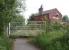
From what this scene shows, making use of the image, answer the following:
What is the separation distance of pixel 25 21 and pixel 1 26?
8116 millimetres

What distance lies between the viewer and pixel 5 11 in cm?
977

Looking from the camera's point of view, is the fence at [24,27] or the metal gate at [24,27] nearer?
the metal gate at [24,27]

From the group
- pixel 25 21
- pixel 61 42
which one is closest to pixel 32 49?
pixel 61 42

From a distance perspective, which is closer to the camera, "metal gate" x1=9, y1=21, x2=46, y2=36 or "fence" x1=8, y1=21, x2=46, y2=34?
"metal gate" x1=9, y1=21, x2=46, y2=36

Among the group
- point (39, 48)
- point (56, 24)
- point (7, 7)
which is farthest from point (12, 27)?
point (7, 7)

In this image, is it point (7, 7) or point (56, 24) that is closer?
point (7, 7)

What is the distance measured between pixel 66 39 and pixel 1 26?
2.77 metres

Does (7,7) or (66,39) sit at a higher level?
(7,7)

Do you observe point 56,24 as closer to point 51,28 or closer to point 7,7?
point 51,28

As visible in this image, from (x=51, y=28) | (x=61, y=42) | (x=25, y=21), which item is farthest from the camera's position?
(x=25, y=21)

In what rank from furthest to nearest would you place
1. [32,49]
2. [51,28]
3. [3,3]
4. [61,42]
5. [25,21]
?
[25,21], [51,28], [32,49], [61,42], [3,3]

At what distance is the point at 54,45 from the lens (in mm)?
9594

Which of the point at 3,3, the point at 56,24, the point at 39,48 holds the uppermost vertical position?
the point at 3,3

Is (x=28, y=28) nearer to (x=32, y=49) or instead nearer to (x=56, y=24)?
(x=56, y=24)
